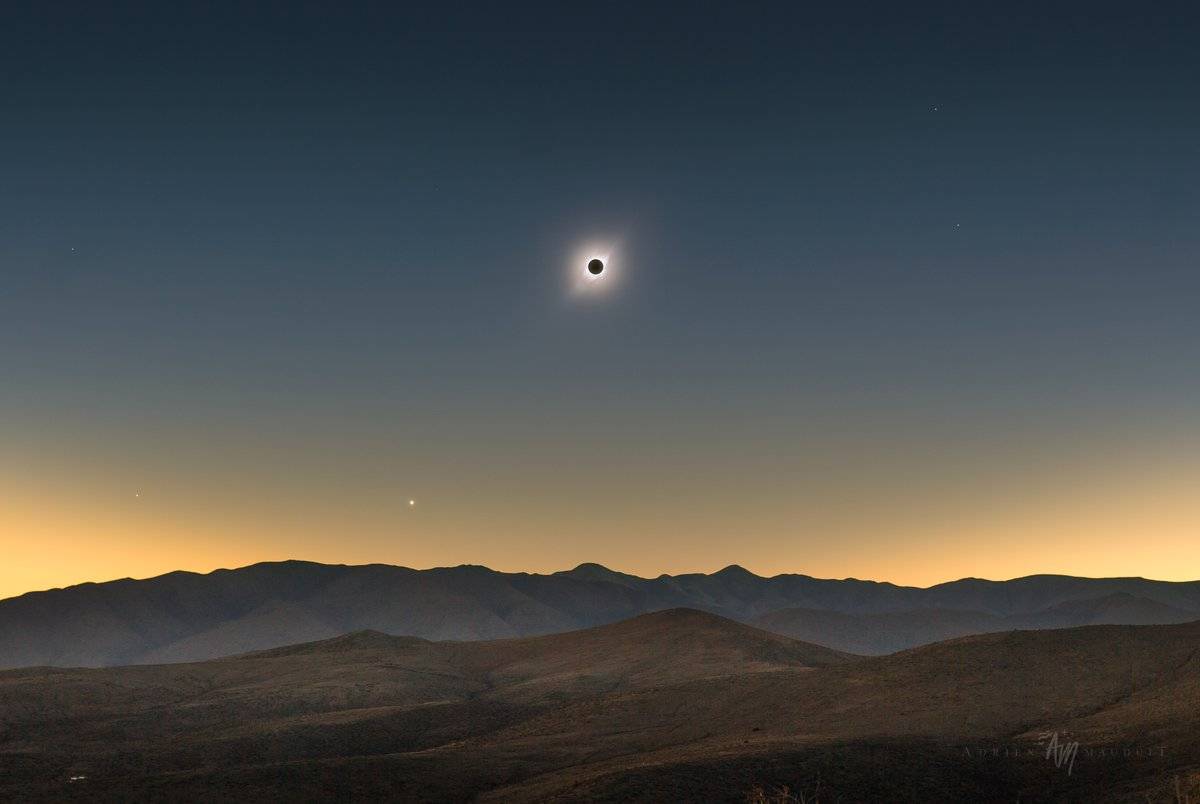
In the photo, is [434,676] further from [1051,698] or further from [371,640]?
[1051,698]

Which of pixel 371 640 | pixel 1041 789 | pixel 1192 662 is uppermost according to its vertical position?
pixel 371 640

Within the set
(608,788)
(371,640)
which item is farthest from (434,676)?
(608,788)

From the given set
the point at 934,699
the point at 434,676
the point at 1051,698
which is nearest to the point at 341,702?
the point at 434,676

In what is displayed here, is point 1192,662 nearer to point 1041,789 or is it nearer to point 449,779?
point 1041,789

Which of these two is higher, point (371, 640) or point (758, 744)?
point (371, 640)

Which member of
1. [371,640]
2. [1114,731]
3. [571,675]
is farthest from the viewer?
[371,640]

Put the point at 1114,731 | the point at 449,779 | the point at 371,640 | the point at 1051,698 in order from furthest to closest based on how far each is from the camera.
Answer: the point at 371,640 < the point at 1051,698 < the point at 1114,731 < the point at 449,779

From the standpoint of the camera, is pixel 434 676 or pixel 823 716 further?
pixel 434 676
